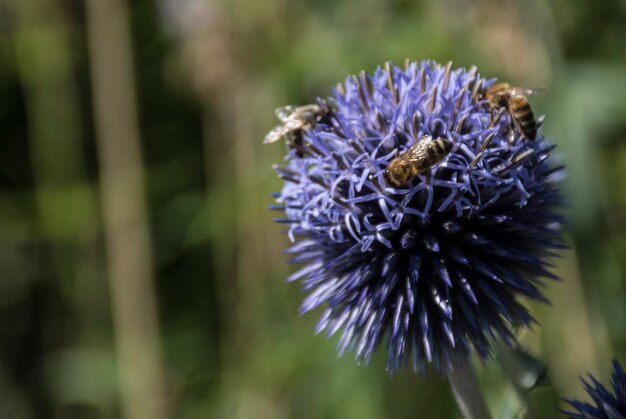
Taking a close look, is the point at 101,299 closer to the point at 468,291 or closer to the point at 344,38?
the point at 344,38

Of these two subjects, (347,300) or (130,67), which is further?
(130,67)

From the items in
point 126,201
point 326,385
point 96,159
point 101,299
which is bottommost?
point 326,385

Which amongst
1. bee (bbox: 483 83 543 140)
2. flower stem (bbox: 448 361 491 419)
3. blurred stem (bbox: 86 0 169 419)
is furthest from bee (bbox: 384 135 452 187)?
blurred stem (bbox: 86 0 169 419)

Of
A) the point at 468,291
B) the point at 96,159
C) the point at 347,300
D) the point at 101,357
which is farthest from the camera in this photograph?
the point at 96,159

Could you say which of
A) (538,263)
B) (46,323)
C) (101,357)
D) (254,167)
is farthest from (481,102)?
(46,323)

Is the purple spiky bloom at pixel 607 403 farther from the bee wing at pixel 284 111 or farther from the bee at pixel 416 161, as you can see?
the bee wing at pixel 284 111
